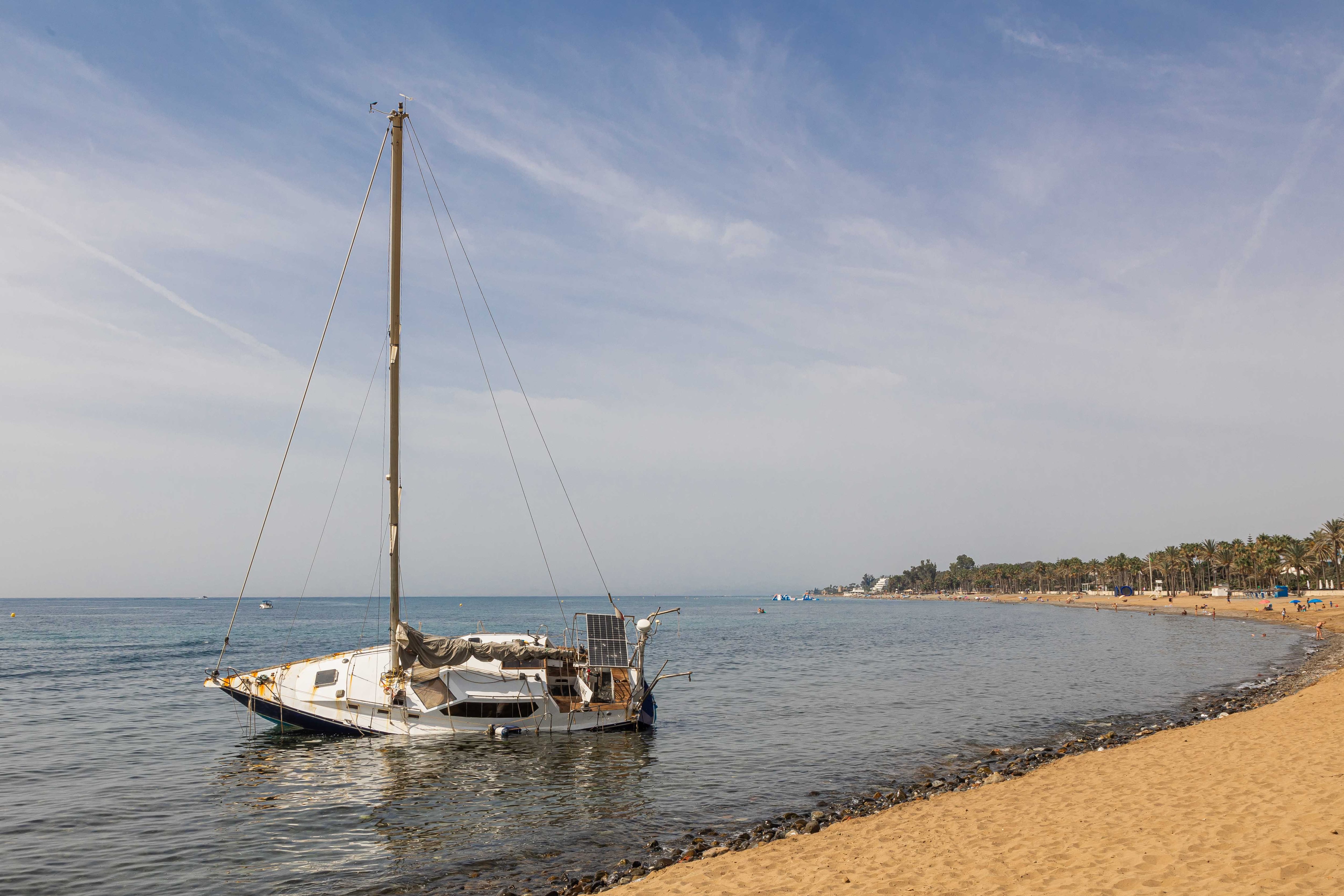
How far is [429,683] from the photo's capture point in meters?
29.5

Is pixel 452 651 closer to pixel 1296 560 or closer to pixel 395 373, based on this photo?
pixel 395 373

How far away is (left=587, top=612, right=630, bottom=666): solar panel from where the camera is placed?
1224 inches

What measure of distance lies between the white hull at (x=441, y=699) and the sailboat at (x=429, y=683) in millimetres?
35

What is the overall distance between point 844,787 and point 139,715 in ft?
112

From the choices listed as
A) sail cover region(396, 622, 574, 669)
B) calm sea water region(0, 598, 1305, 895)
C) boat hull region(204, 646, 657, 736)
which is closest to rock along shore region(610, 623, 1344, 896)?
calm sea water region(0, 598, 1305, 895)

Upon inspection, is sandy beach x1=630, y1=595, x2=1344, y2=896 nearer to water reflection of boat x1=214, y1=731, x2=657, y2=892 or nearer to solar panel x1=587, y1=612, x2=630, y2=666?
water reflection of boat x1=214, y1=731, x2=657, y2=892

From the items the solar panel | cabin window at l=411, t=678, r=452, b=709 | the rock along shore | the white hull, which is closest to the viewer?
the rock along shore

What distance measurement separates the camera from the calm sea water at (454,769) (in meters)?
17.8

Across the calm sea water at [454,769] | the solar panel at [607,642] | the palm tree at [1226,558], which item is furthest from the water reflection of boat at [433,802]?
the palm tree at [1226,558]

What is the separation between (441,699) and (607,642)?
21.6ft

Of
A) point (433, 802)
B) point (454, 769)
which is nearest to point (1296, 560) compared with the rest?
point (454, 769)

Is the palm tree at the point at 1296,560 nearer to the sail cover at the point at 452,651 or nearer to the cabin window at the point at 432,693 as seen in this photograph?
the sail cover at the point at 452,651

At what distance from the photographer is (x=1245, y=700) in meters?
36.5

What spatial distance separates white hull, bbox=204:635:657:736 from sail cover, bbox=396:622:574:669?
31 cm
